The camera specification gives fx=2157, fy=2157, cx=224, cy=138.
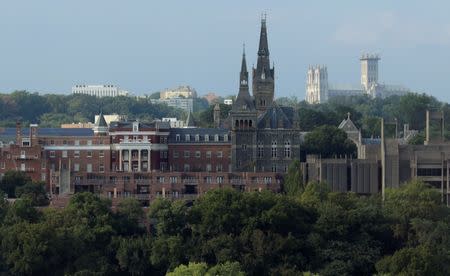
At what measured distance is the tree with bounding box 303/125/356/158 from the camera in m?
139

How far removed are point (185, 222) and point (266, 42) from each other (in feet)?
156

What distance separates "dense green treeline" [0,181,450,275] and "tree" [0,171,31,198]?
12735 mm

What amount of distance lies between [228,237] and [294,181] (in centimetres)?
2244

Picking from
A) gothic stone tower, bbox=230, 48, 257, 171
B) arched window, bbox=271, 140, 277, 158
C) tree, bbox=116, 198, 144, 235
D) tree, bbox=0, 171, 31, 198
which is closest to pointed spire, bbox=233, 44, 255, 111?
Answer: gothic stone tower, bbox=230, 48, 257, 171

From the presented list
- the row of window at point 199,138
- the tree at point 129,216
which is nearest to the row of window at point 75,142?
the row of window at point 199,138

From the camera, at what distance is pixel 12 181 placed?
407 feet

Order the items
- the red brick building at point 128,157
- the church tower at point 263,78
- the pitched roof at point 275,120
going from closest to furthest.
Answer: the red brick building at point 128,157 < the pitched roof at point 275,120 < the church tower at point 263,78

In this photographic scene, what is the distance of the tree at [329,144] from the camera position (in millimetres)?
138875

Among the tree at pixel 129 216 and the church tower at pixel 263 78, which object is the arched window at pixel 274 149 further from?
the tree at pixel 129 216

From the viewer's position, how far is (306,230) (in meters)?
104

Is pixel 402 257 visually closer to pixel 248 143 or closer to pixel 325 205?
pixel 325 205

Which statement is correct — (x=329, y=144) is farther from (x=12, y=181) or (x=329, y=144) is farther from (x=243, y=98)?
(x=12, y=181)

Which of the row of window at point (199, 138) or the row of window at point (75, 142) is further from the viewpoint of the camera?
the row of window at point (199, 138)

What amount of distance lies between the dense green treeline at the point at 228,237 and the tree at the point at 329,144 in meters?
28.2
